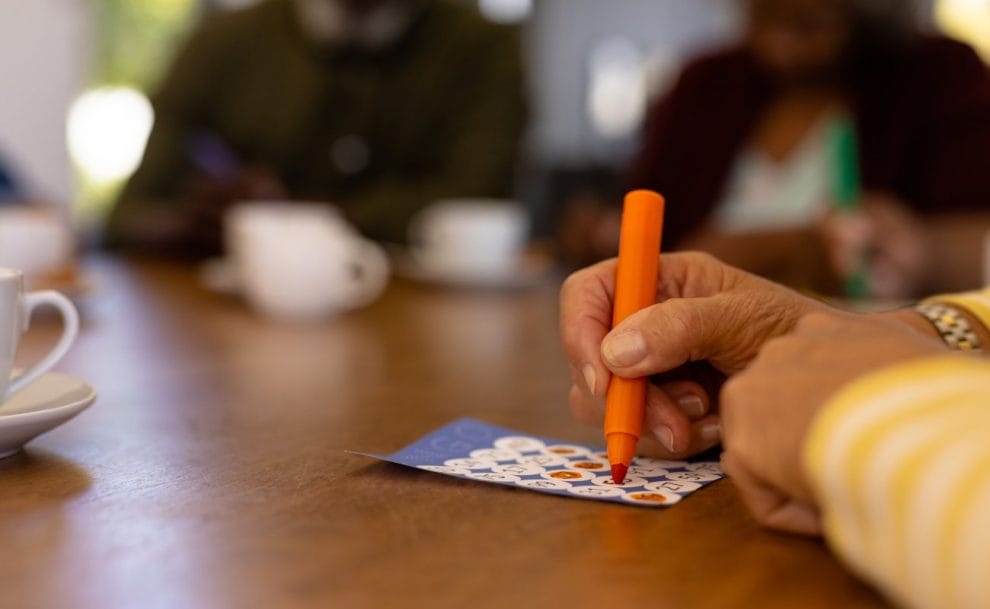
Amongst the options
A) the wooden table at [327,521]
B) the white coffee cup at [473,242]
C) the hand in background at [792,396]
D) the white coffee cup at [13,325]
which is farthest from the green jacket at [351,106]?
the hand in background at [792,396]

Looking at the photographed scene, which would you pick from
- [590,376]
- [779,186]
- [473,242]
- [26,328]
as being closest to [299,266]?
[473,242]

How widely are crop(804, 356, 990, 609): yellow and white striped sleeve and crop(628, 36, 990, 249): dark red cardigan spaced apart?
4.51ft

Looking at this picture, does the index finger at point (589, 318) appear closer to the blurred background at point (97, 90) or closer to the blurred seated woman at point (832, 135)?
the blurred seated woman at point (832, 135)

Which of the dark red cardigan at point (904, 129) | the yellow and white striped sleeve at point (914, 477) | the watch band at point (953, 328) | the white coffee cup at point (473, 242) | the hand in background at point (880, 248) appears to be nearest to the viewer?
the yellow and white striped sleeve at point (914, 477)

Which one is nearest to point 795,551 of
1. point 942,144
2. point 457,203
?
point 942,144

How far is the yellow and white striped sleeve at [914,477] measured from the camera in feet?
1.05

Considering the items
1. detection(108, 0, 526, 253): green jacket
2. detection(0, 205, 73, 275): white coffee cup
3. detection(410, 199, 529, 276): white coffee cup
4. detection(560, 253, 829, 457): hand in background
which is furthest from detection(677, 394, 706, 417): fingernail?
detection(108, 0, 526, 253): green jacket

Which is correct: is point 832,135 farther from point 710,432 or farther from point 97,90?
point 97,90

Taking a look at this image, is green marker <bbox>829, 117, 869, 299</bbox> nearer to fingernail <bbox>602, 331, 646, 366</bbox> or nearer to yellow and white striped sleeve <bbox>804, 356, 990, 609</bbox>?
fingernail <bbox>602, 331, 646, 366</bbox>

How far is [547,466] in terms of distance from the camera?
0.55 meters

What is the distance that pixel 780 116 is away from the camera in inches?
77.2

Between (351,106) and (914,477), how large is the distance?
2261mm

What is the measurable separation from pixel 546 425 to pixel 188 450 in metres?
0.23

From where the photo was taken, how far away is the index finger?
53 cm
